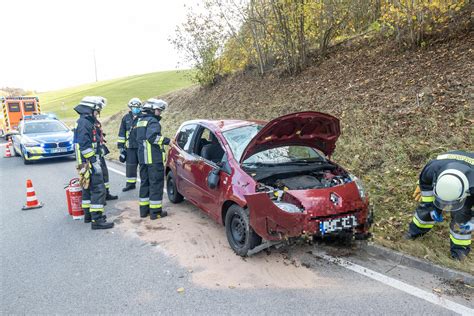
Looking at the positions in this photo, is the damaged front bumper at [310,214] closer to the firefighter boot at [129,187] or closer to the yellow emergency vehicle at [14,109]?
the firefighter boot at [129,187]

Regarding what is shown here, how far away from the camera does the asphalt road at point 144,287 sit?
10.4ft

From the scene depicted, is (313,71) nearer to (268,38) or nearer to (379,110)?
(268,38)

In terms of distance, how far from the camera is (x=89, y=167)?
18.0ft

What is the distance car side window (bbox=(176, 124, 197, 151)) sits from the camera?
227 inches

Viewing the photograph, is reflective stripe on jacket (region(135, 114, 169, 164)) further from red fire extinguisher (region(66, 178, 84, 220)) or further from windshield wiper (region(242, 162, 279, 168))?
windshield wiper (region(242, 162, 279, 168))

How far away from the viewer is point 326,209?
12.2ft

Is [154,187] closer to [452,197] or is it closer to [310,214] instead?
[310,214]

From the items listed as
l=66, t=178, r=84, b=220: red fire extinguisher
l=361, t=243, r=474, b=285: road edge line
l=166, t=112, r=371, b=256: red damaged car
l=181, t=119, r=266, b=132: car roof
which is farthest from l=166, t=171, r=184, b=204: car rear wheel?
l=361, t=243, r=474, b=285: road edge line

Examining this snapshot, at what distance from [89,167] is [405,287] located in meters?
4.61

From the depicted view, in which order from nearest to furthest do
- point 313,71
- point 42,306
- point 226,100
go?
point 42,306 → point 313,71 → point 226,100

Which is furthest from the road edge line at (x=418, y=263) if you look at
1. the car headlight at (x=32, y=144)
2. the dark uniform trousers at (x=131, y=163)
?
the car headlight at (x=32, y=144)

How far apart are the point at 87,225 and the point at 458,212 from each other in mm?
5130

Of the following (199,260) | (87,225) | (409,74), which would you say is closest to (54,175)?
(87,225)

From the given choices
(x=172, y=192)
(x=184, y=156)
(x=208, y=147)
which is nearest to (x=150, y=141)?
(x=184, y=156)
